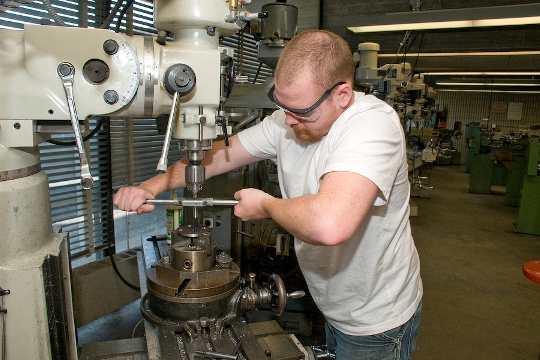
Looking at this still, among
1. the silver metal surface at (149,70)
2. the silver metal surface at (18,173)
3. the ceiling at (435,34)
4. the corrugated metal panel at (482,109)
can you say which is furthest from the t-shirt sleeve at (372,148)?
the corrugated metal panel at (482,109)

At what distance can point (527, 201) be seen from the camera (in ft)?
14.1

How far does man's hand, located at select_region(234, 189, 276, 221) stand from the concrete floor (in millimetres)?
1729

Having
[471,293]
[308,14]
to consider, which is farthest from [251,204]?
[308,14]

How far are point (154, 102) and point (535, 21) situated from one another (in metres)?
2.31

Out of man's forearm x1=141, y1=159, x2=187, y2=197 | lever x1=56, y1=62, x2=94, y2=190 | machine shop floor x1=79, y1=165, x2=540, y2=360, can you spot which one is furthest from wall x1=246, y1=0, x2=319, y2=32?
lever x1=56, y1=62, x2=94, y2=190

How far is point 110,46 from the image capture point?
2.72 feet

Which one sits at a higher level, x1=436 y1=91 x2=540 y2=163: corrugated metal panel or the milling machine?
x1=436 y1=91 x2=540 y2=163: corrugated metal panel

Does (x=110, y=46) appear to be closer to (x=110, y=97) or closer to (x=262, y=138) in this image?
(x=110, y=97)

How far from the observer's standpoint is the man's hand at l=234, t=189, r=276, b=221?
3.14ft

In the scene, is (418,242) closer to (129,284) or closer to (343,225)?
(129,284)

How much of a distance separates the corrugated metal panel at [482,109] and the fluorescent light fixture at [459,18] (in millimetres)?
8502

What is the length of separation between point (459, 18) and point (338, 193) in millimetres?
1999

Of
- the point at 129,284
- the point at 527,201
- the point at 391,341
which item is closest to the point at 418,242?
the point at 527,201

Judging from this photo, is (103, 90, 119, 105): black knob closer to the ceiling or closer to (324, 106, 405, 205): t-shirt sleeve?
(324, 106, 405, 205): t-shirt sleeve
